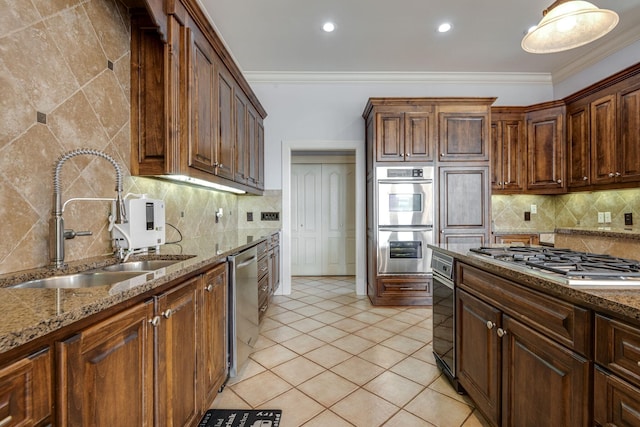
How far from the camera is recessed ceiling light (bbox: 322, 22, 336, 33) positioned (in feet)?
9.69

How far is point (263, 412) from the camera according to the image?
1659 millimetres

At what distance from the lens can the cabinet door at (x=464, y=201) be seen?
11.3 feet

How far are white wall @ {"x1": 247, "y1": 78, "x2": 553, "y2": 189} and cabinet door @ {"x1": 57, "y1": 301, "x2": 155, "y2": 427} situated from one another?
3169mm

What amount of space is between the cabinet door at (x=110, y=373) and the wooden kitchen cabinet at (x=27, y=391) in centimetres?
3

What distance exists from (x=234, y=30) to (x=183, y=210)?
2047 millimetres

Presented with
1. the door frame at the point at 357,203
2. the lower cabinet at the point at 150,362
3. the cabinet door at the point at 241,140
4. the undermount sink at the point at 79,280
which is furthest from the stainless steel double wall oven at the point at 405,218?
the undermount sink at the point at 79,280

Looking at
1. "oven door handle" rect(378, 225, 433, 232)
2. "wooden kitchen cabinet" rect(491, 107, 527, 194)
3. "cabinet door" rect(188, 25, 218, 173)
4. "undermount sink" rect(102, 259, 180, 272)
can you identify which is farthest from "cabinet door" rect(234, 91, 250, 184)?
"wooden kitchen cabinet" rect(491, 107, 527, 194)

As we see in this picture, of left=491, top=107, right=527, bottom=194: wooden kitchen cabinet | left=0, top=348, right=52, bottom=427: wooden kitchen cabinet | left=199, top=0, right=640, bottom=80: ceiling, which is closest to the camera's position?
left=0, top=348, right=52, bottom=427: wooden kitchen cabinet

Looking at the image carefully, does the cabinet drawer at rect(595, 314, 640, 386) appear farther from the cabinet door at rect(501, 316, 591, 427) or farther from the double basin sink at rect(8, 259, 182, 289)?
the double basin sink at rect(8, 259, 182, 289)

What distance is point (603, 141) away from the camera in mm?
3184

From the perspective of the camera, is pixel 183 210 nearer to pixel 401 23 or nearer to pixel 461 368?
pixel 461 368

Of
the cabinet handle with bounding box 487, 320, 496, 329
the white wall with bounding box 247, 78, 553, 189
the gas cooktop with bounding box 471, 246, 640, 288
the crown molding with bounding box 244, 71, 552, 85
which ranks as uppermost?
the crown molding with bounding box 244, 71, 552, 85

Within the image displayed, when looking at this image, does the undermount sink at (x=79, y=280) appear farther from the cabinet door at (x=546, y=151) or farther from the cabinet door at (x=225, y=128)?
the cabinet door at (x=546, y=151)

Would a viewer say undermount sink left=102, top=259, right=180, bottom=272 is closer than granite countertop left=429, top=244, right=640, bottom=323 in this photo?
No
